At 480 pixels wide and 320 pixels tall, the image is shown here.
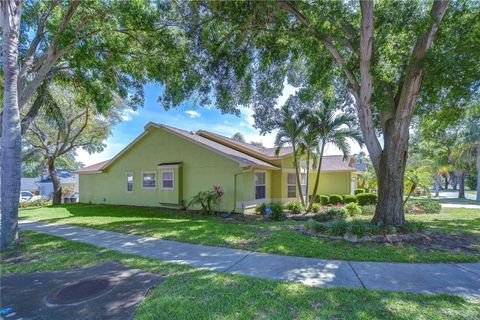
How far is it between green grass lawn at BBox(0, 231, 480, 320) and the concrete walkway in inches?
14.0

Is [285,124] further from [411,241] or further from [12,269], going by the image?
[12,269]

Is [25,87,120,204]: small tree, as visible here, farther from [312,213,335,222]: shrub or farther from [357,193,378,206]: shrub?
[357,193,378,206]: shrub

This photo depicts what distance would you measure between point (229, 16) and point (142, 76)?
5.63 m

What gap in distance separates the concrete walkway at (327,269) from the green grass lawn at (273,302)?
0.36 m

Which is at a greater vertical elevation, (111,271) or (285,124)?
(285,124)

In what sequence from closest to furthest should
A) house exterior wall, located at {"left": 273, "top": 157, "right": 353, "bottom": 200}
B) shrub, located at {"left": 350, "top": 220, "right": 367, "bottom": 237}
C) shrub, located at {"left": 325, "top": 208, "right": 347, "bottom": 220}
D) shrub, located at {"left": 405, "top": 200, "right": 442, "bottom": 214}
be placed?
shrub, located at {"left": 350, "top": 220, "right": 367, "bottom": 237}, shrub, located at {"left": 325, "top": 208, "right": 347, "bottom": 220}, shrub, located at {"left": 405, "top": 200, "right": 442, "bottom": 214}, house exterior wall, located at {"left": 273, "top": 157, "right": 353, "bottom": 200}

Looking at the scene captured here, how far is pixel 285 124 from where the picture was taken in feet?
43.8

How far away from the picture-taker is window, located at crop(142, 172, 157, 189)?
53.4 ft

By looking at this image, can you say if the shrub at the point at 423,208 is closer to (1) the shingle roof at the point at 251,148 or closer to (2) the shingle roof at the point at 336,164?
(2) the shingle roof at the point at 336,164

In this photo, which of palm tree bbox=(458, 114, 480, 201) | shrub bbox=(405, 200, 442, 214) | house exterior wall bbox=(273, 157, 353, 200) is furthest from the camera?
palm tree bbox=(458, 114, 480, 201)

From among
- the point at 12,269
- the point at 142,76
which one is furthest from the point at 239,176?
the point at 12,269

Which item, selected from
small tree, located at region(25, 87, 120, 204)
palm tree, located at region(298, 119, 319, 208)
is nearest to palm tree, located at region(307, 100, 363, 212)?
palm tree, located at region(298, 119, 319, 208)

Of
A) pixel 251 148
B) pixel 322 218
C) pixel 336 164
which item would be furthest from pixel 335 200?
pixel 322 218

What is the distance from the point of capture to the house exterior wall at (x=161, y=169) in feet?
44.5
